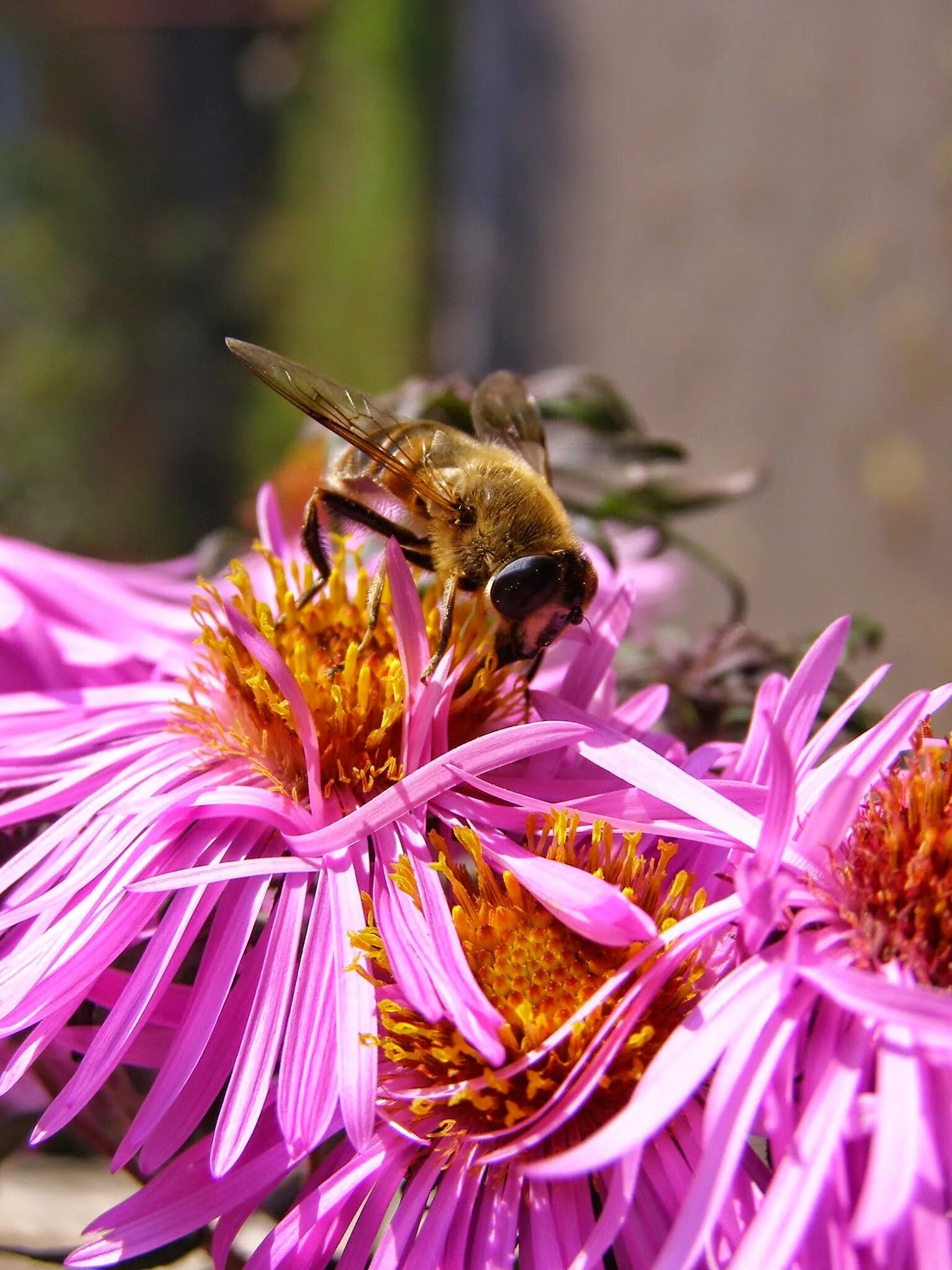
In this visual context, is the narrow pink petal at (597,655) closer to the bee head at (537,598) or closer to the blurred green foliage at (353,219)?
the bee head at (537,598)

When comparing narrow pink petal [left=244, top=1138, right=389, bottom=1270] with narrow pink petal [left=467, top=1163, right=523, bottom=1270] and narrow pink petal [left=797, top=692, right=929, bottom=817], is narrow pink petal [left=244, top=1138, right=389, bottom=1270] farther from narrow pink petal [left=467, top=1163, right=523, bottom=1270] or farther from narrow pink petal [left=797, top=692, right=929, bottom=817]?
narrow pink petal [left=797, top=692, right=929, bottom=817]

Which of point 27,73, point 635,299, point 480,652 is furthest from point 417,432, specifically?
point 27,73

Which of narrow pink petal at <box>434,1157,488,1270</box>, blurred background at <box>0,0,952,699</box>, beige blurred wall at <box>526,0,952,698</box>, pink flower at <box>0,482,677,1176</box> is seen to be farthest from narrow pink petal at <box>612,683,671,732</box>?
beige blurred wall at <box>526,0,952,698</box>

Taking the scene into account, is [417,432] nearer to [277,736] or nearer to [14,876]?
[277,736]

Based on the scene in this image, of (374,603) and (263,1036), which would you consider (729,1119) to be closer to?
(263,1036)

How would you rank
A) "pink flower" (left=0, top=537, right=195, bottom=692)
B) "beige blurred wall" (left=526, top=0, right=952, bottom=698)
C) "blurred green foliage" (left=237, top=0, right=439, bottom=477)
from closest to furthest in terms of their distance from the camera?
1. "pink flower" (left=0, top=537, right=195, bottom=692)
2. "beige blurred wall" (left=526, top=0, right=952, bottom=698)
3. "blurred green foliage" (left=237, top=0, right=439, bottom=477)
